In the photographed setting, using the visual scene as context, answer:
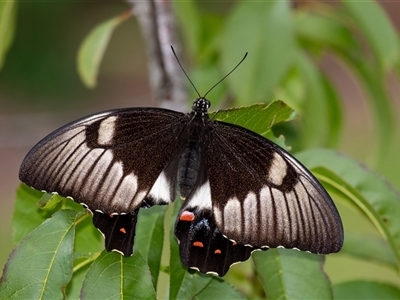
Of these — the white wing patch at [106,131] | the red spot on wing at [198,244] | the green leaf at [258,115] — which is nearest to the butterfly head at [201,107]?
the green leaf at [258,115]

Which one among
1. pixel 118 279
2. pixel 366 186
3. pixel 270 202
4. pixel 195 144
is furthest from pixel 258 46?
pixel 118 279

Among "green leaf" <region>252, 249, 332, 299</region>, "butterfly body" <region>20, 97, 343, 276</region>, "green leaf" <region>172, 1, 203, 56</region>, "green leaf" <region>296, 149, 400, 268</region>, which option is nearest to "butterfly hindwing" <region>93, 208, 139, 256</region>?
"butterfly body" <region>20, 97, 343, 276</region>

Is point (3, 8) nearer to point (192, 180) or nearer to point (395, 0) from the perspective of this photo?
point (192, 180)

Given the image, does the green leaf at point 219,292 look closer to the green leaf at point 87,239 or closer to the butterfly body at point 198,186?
the butterfly body at point 198,186

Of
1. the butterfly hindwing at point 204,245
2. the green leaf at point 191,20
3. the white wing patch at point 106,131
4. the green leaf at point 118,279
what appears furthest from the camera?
the green leaf at point 191,20

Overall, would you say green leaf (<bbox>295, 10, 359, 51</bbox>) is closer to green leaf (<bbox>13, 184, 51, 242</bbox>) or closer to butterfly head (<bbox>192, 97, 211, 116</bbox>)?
butterfly head (<bbox>192, 97, 211, 116</bbox>)
